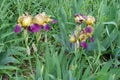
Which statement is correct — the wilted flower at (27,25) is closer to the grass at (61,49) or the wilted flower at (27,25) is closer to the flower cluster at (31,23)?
the flower cluster at (31,23)

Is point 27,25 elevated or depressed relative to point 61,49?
elevated

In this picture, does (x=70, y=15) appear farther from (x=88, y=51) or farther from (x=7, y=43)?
(x=7, y=43)

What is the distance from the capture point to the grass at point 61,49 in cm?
172

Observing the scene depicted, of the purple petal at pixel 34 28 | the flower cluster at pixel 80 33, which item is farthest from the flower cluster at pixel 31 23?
Result: the flower cluster at pixel 80 33

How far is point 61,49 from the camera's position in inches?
79.5

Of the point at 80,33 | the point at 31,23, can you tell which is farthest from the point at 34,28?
the point at 80,33

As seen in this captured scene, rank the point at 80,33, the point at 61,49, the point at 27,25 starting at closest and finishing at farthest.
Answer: the point at 27,25 < the point at 80,33 < the point at 61,49

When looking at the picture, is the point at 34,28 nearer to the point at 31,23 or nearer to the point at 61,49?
the point at 31,23

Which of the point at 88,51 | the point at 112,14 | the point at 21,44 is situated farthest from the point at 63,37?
the point at 112,14

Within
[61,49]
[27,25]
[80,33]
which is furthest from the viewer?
[61,49]

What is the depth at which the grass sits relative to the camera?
172 centimetres

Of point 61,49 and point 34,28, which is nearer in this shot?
point 34,28

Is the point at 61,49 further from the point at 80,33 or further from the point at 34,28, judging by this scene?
the point at 34,28

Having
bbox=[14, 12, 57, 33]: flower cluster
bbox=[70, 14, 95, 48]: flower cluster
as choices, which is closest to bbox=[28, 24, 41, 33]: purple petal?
bbox=[14, 12, 57, 33]: flower cluster
